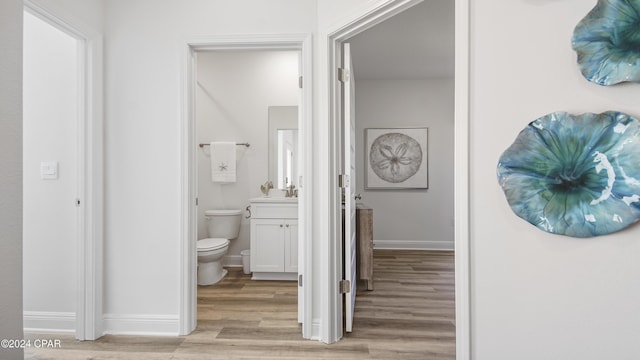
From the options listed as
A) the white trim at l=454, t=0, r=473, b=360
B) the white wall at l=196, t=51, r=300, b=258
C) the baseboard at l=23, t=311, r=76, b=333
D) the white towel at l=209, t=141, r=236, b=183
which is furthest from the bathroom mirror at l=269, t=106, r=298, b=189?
the white trim at l=454, t=0, r=473, b=360

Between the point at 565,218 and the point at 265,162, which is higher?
the point at 265,162

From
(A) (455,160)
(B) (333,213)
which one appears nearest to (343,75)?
(B) (333,213)

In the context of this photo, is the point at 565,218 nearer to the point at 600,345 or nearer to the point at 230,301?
the point at 600,345

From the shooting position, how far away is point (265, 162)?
3695mm

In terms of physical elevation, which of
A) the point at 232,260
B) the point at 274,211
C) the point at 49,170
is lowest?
the point at 232,260

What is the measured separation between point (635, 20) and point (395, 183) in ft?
12.2

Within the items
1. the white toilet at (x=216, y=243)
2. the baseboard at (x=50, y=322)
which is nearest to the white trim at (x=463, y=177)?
the white toilet at (x=216, y=243)

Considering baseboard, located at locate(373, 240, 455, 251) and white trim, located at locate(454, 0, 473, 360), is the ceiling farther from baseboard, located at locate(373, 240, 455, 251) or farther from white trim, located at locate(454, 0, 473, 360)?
baseboard, located at locate(373, 240, 455, 251)

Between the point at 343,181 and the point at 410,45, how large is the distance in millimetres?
2246

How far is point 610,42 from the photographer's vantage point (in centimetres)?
96

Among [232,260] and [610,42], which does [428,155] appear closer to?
[232,260]

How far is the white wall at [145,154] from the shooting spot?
6.99 feet

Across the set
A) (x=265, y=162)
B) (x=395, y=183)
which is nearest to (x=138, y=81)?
(x=265, y=162)

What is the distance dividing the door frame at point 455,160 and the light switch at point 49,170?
197cm
